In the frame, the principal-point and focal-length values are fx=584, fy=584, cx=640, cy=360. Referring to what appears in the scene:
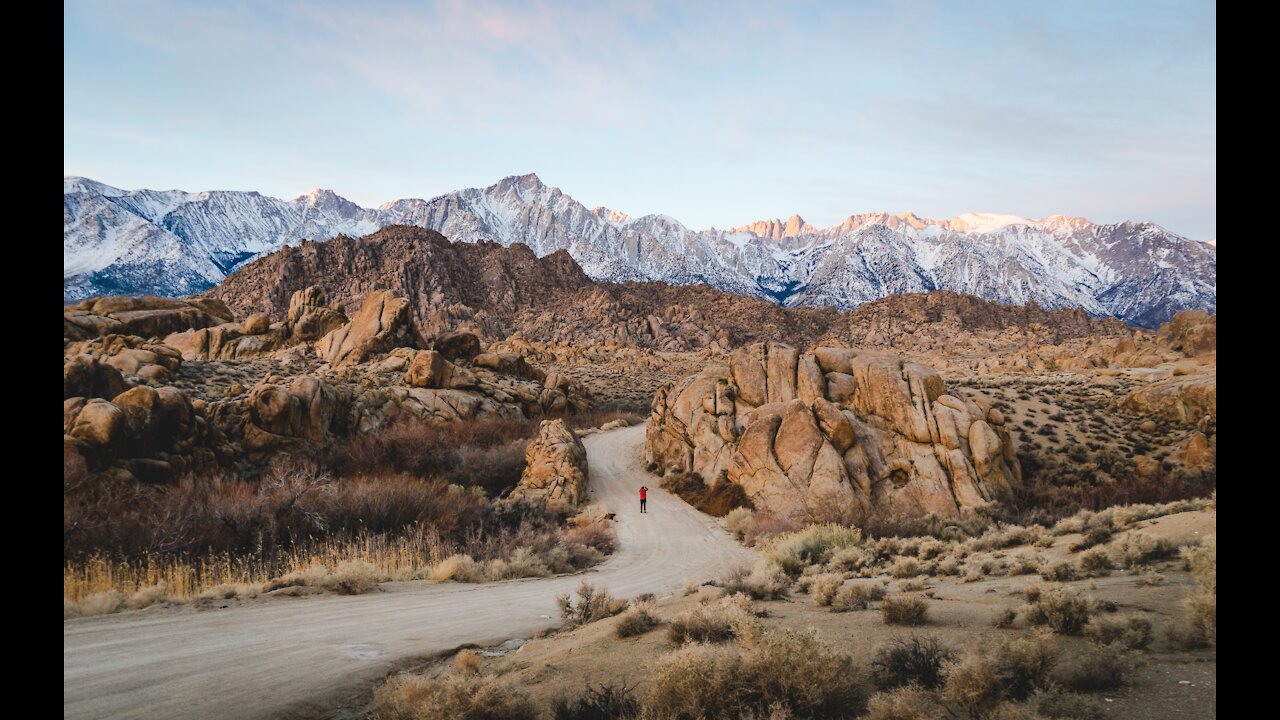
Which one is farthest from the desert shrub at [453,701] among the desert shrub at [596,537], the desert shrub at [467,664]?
the desert shrub at [596,537]

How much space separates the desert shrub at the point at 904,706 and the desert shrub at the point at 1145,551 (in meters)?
5.65

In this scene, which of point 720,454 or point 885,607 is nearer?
point 885,607

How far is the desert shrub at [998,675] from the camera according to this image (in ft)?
14.1

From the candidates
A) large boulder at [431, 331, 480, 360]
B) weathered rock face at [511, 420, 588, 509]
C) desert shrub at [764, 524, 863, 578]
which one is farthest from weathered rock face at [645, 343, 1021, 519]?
large boulder at [431, 331, 480, 360]

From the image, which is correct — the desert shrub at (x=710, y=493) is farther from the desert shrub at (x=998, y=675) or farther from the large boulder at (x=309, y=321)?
the large boulder at (x=309, y=321)

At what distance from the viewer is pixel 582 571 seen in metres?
14.5

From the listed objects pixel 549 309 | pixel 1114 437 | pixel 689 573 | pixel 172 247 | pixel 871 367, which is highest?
pixel 172 247

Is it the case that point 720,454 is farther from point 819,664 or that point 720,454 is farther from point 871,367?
point 819,664

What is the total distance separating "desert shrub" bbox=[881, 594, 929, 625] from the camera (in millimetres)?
6578

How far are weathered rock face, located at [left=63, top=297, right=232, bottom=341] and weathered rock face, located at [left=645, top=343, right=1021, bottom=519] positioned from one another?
29087 mm

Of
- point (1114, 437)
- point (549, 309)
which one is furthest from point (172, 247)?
point (1114, 437)

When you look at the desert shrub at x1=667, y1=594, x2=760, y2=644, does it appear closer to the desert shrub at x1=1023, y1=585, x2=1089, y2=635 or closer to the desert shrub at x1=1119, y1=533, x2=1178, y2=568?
the desert shrub at x1=1023, y1=585, x2=1089, y2=635
